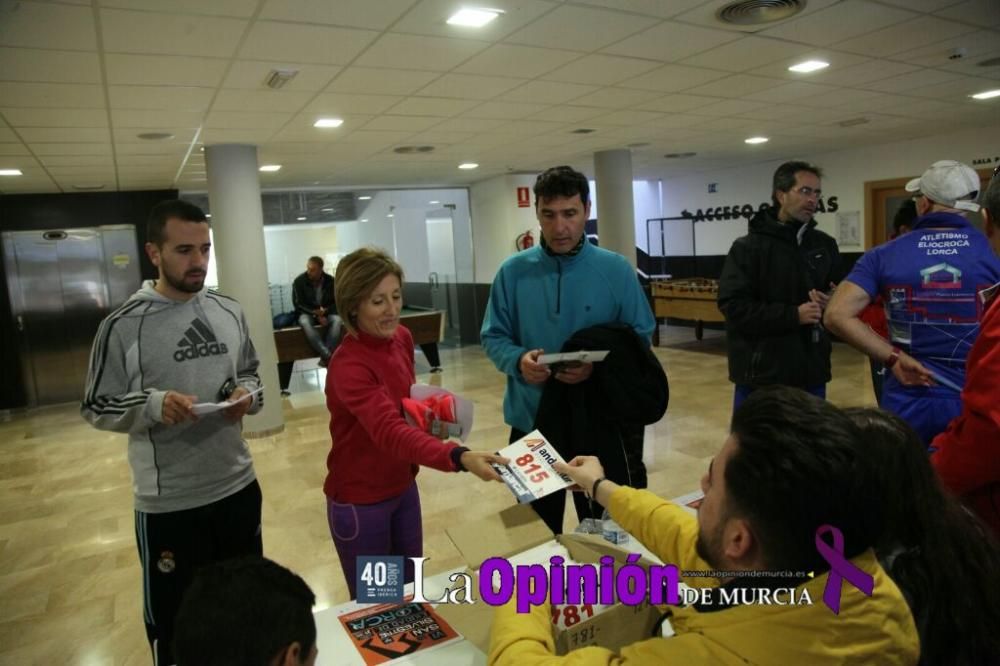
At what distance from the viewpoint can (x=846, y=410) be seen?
974mm

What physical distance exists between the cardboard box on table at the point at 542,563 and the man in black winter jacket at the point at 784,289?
2.01m

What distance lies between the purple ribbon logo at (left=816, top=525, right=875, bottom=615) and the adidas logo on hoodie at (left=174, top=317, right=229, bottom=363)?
1.85 meters

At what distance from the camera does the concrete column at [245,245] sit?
6082mm

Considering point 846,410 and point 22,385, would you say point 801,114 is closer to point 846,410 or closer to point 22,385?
point 846,410

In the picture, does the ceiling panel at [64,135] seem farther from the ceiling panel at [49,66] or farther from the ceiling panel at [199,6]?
the ceiling panel at [199,6]

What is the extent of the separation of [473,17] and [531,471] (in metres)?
2.58

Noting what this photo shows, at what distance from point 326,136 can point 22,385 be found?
6056 mm

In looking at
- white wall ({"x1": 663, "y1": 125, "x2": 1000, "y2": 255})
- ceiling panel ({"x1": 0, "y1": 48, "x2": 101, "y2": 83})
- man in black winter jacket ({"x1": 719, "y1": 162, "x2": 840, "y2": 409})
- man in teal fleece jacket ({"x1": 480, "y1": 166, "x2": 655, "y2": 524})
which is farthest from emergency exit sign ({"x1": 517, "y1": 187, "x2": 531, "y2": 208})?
man in teal fleece jacket ({"x1": 480, "y1": 166, "x2": 655, "y2": 524})

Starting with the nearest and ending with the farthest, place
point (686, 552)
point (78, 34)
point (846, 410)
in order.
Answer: point (846, 410) → point (686, 552) → point (78, 34)

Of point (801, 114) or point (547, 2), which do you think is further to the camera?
point (801, 114)

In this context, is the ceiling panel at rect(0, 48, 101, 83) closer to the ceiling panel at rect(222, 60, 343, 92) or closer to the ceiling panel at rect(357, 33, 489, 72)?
the ceiling panel at rect(222, 60, 343, 92)

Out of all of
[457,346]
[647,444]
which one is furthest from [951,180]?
[457,346]

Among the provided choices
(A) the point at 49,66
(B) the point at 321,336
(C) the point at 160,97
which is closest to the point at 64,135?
(C) the point at 160,97

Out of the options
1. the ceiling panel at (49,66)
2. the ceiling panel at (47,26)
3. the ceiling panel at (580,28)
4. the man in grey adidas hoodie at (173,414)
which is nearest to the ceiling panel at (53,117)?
the ceiling panel at (49,66)
